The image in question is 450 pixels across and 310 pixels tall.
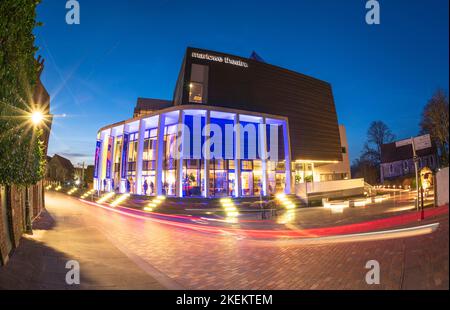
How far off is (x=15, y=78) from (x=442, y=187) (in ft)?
29.2

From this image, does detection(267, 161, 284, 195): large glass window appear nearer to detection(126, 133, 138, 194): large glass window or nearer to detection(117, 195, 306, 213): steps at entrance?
detection(117, 195, 306, 213): steps at entrance

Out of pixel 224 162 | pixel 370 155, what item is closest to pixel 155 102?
pixel 224 162

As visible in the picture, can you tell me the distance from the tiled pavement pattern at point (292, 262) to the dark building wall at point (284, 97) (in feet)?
89.1

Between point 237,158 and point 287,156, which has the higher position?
point 287,156

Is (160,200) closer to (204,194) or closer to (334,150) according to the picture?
(204,194)

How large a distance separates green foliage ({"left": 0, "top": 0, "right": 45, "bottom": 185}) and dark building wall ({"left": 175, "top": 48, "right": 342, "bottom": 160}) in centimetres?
2732

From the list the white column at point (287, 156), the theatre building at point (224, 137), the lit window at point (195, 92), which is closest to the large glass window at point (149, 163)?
the theatre building at point (224, 137)

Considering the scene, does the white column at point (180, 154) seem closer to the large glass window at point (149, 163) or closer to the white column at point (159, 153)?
the white column at point (159, 153)

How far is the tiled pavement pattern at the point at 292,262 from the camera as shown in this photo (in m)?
3.64

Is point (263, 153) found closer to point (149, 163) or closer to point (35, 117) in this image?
point (149, 163)

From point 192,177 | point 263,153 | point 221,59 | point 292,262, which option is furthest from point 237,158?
point 292,262

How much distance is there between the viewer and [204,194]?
91.9ft

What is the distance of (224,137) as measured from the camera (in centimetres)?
3111
